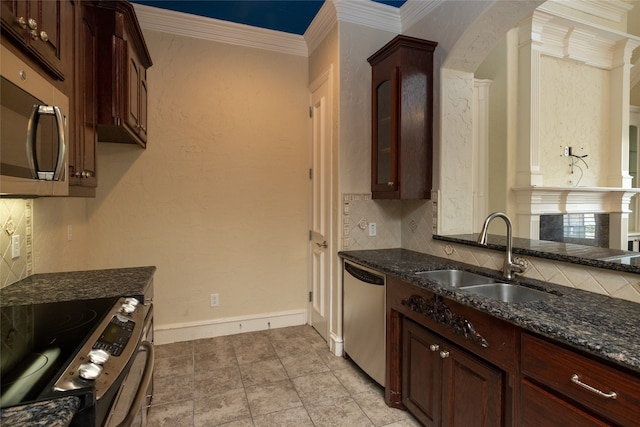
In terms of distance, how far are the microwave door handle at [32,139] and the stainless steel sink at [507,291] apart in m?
1.95

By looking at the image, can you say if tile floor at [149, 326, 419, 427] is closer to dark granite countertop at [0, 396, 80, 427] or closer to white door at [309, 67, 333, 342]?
white door at [309, 67, 333, 342]

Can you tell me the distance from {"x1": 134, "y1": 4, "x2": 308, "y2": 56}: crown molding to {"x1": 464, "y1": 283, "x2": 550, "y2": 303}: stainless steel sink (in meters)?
2.79

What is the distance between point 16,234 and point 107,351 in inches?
42.3

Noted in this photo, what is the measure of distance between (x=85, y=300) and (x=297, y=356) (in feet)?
5.73

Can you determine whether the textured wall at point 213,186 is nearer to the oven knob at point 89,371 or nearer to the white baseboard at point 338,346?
the white baseboard at point 338,346

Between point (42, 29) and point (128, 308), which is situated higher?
point (42, 29)

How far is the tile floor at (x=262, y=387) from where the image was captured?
1992 millimetres

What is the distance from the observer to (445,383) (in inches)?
63.4

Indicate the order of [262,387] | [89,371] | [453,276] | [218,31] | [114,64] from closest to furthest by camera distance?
[89,371] → [114,64] → [453,276] → [262,387] → [218,31]

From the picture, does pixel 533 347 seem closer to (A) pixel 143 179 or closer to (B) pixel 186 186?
(B) pixel 186 186

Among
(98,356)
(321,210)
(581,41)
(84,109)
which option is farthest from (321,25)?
(581,41)

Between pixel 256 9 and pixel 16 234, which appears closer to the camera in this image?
pixel 16 234

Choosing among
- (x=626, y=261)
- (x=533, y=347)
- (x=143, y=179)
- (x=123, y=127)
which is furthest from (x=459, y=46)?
(x=143, y=179)

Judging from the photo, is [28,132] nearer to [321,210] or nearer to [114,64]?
[114,64]
